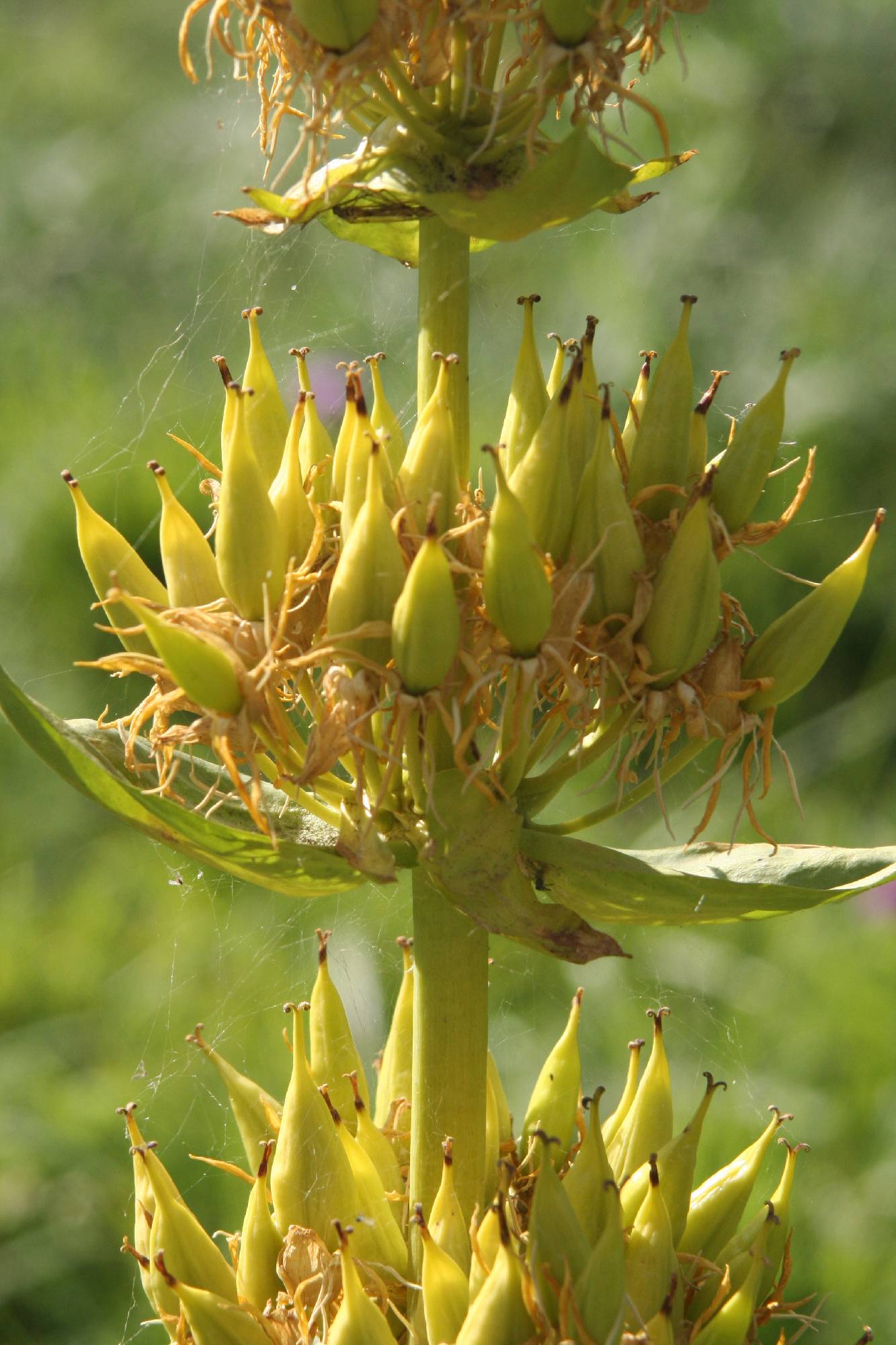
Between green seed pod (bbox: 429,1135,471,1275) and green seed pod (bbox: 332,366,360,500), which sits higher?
green seed pod (bbox: 332,366,360,500)

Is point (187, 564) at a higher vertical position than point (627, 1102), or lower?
higher

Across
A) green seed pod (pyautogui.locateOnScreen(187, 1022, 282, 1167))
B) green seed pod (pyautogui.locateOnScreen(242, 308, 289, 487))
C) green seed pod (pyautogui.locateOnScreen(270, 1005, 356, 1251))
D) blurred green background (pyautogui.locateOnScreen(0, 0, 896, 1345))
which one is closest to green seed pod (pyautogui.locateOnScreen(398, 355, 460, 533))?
green seed pod (pyautogui.locateOnScreen(242, 308, 289, 487))

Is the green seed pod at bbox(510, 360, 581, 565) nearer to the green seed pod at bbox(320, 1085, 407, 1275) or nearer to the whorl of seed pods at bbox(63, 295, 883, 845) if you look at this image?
the whorl of seed pods at bbox(63, 295, 883, 845)

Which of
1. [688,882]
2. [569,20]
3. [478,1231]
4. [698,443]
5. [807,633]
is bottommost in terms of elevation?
[478,1231]

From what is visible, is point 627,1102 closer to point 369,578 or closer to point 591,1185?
point 591,1185

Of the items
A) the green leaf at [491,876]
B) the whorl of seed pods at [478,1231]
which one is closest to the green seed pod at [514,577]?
the green leaf at [491,876]

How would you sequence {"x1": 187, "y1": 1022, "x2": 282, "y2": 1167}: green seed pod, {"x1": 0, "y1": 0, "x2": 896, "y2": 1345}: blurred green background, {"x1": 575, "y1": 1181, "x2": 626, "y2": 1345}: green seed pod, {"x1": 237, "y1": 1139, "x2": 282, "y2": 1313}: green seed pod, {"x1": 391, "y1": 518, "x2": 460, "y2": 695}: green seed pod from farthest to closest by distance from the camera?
{"x1": 0, "y1": 0, "x2": 896, "y2": 1345}: blurred green background, {"x1": 187, "y1": 1022, "x2": 282, "y2": 1167}: green seed pod, {"x1": 237, "y1": 1139, "x2": 282, "y2": 1313}: green seed pod, {"x1": 575, "y1": 1181, "x2": 626, "y2": 1345}: green seed pod, {"x1": 391, "y1": 518, "x2": 460, "y2": 695}: green seed pod

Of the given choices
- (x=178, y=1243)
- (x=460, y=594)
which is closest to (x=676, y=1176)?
(x=178, y=1243)
